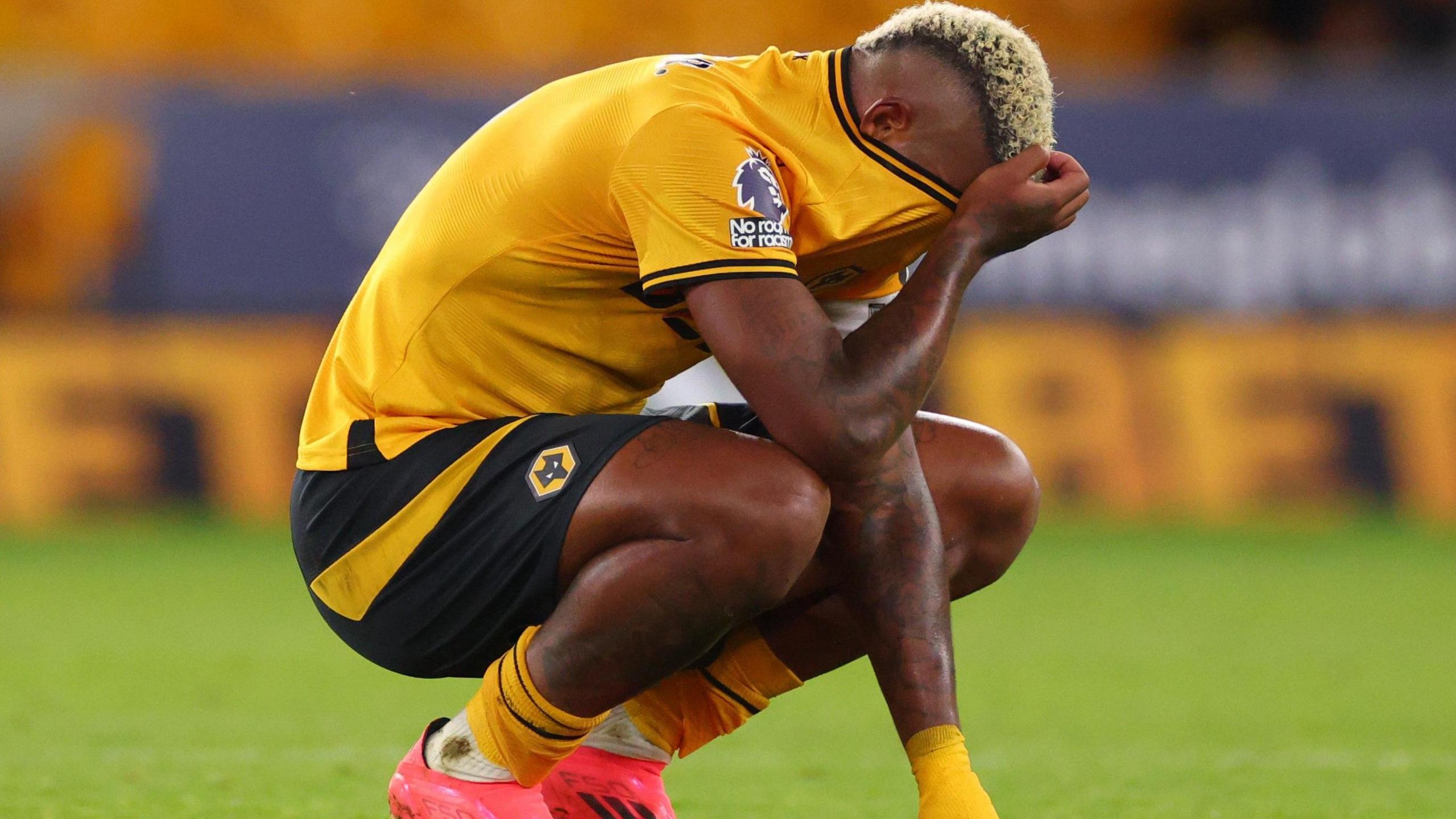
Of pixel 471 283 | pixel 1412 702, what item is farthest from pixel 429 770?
pixel 1412 702

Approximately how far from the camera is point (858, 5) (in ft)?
36.4

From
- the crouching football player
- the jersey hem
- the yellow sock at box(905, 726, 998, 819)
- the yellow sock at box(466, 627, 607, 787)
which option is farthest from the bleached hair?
the yellow sock at box(466, 627, 607, 787)

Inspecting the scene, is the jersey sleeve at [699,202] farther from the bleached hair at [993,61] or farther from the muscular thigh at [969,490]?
the muscular thigh at [969,490]

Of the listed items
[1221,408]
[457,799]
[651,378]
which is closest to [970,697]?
[651,378]

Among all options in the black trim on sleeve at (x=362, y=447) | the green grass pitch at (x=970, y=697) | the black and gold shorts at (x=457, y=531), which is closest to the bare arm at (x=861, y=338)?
the black and gold shorts at (x=457, y=531)

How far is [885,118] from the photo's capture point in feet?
8.68

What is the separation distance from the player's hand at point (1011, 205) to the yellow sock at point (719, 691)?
2.50 ft

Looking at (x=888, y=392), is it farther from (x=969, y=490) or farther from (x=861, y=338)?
(x=969, y=490)

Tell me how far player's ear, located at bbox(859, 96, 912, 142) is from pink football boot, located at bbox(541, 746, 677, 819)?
1.07m

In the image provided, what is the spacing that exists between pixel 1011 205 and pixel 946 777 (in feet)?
2.71

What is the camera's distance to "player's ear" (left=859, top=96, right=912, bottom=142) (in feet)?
8.64

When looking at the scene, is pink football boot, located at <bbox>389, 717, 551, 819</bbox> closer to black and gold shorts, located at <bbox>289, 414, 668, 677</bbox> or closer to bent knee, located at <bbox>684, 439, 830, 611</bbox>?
black and gold shorts, located at <bbox>289, 414, 668, 677</bbox>

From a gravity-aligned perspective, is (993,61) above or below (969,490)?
above

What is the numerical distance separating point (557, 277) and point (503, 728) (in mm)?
654
